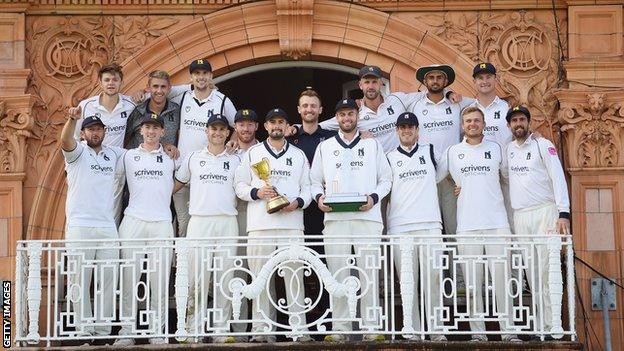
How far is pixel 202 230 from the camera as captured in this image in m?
16.3

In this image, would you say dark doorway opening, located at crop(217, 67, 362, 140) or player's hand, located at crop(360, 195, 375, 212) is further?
dark doorway opening, located at crop(217, 67, 362, 140)

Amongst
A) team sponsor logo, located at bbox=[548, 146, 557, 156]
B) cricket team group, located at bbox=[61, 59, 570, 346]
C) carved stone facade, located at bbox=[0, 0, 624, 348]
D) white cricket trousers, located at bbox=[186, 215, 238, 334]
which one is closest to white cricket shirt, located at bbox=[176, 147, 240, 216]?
cricket team group, located at bbox=[61, 59, 570, 346]

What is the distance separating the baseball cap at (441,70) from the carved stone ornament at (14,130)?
4072 mm

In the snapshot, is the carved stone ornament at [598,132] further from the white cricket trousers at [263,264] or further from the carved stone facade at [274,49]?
the white cricket trousers at [263,264]

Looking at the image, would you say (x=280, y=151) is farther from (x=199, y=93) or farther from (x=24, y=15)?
(x=24, y=15)

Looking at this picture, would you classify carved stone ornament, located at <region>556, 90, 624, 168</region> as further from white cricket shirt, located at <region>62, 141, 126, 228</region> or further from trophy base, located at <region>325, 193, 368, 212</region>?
white cricket shirt, located at <region>62, 141, 126, 228</region>

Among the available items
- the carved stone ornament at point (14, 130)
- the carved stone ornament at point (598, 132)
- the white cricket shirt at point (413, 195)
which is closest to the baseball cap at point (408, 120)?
the white cricket shirt at point (413, 195)

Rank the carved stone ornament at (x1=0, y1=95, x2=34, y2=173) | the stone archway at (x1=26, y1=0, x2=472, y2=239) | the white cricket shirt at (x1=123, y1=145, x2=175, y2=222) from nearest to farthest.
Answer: the white cricket shirt at (x1=123, y1=145, x2=175, y2=222), the carved stone ornament at (x1=0, y1=95, x2=34, y2=173), the stone archway at (x1=26, y1=0, x2=472, y2=239)

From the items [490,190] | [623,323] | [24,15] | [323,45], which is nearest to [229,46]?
[323,45]

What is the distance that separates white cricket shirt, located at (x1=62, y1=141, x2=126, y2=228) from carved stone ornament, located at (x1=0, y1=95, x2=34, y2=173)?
1.40 metres

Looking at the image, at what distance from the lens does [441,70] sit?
56.3 ft

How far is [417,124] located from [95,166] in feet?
10.3

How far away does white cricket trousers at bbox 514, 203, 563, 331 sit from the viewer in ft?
52.6

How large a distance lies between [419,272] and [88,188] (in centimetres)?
329
